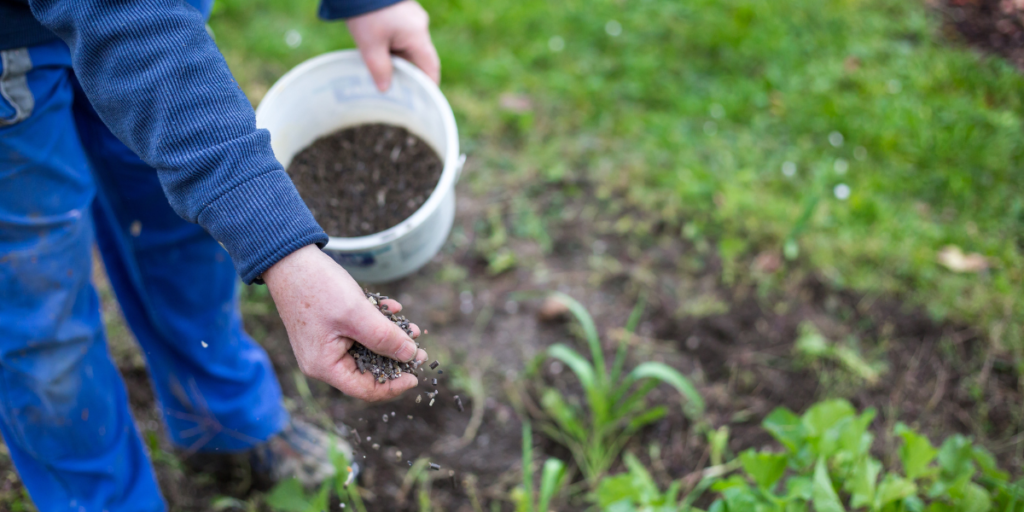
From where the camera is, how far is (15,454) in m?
1.25

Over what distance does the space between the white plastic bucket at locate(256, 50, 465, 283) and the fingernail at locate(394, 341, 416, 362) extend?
44 cm

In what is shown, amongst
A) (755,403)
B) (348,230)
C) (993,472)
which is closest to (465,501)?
(348,230)

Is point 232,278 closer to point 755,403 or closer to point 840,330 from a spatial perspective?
point 755,403

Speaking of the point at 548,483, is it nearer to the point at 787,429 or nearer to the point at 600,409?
the point at 600,409

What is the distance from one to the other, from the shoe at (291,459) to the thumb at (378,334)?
0.94m

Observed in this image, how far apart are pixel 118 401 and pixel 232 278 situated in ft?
1.21

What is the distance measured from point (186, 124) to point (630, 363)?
61.5 inches

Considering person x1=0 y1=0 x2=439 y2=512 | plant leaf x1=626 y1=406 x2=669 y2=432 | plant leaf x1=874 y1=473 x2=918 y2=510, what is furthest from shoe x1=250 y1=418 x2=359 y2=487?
plant leaf x1=874 y1=473 x2=918 y2=510

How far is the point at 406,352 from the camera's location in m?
0.93

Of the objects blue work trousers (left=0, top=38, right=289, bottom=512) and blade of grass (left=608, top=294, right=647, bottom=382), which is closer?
blue work trousers (left=0, top=38, right=289, bottom=512)

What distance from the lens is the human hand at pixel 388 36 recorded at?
1426 mm

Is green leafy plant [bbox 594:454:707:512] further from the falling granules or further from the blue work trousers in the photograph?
the blue work trousers

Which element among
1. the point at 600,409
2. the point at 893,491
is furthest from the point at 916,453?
the point at 600,409

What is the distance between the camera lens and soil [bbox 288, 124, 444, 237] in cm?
151
